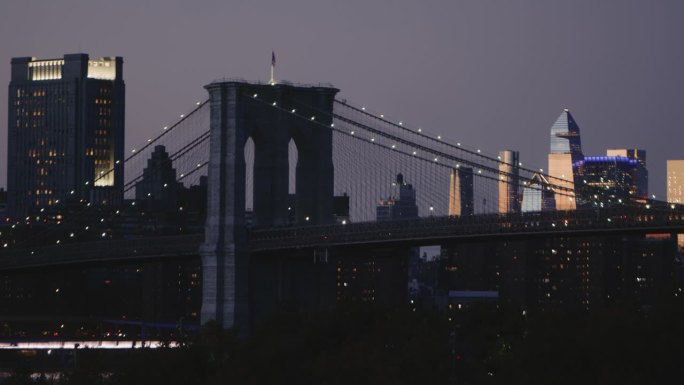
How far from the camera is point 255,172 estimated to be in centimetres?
10081

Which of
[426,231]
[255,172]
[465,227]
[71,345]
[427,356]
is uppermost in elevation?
[255,172]

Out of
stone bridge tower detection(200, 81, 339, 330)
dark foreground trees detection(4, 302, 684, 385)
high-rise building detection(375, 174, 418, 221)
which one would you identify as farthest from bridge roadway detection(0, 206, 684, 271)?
high-rise building detection(375, 174, 418, 221)

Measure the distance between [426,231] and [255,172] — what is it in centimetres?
984

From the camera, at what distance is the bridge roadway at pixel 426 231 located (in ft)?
294

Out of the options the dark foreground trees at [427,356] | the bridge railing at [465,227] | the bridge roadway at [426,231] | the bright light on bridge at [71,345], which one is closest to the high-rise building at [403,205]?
the bright light on bridge at [71,345]

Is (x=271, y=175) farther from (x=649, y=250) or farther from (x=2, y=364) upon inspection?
(x=649, y=250)

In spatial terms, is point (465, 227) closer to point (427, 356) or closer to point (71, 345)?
point (427, 356)

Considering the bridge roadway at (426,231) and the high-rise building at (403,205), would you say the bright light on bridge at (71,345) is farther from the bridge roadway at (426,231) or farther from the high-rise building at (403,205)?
the high-rise building at (403,205)

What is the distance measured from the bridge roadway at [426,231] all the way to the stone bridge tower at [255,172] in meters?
1.34

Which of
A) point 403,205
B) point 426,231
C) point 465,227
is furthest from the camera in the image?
point 403,205

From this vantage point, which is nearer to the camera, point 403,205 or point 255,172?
point 255,172

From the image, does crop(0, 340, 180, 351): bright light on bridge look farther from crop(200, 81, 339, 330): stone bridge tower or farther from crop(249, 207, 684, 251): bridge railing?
crop(249, 207, 684, 251): bridge railing

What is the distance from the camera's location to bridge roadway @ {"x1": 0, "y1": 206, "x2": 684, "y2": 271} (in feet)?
294

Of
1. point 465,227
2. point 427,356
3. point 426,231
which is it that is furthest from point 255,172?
point 427,356
